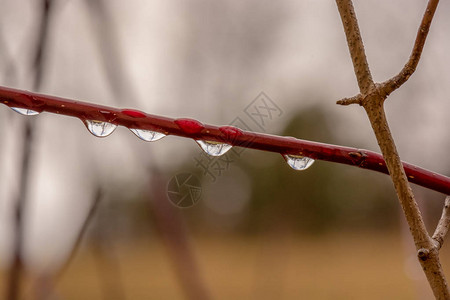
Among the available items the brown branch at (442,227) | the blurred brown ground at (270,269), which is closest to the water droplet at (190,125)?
the brown branch at (442,227)

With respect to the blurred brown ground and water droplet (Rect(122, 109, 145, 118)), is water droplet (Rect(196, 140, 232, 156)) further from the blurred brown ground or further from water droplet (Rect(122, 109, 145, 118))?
the blurred brown ground

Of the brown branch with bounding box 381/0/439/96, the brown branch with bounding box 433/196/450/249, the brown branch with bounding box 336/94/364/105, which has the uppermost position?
the brown branch with bounding box 381/0/439/96

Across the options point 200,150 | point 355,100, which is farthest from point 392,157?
point 200,150

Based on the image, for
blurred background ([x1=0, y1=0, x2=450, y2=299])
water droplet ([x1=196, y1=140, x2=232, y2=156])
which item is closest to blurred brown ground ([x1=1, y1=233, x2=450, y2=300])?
blurred background ([x1=0, y1=0, x2=450, y2=299])

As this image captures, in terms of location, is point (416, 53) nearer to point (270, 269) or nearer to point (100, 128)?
point (100, 128)

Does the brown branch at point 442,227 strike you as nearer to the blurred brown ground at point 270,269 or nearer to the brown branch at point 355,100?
the brown branch at point 355,100
